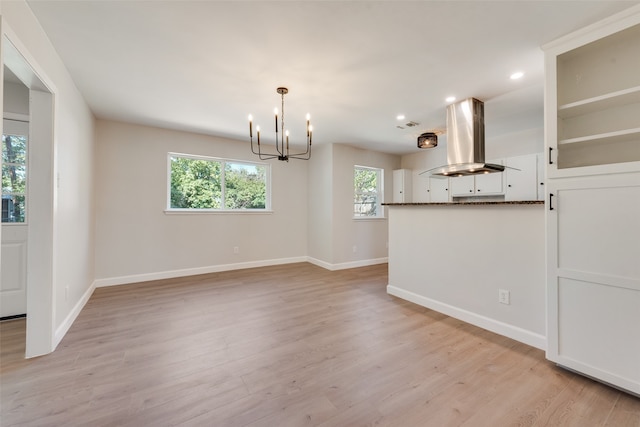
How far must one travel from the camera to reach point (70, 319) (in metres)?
2.50

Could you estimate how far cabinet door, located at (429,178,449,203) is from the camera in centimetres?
498

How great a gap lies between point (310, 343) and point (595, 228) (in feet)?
7.17

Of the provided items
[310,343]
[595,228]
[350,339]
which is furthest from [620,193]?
[310,343]

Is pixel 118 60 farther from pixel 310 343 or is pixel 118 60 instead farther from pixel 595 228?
pixel 595 228

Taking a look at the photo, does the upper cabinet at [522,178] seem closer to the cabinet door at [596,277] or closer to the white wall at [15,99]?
the cabinet door at [596,277]

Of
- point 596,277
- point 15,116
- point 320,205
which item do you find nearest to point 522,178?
point 596,277

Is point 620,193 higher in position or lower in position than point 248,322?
higher

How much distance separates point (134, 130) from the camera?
393cm

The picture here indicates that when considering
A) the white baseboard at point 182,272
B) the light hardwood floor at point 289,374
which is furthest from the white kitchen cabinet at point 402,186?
the light hardwood floor at point 289,374

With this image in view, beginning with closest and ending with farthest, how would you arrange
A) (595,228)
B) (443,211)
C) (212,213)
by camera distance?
1. (595,228)
2. (443,211)
3. (212,213)

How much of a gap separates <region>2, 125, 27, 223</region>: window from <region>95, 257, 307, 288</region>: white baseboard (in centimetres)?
132

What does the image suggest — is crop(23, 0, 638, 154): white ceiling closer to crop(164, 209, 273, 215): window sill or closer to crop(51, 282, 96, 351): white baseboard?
crop(164, 209, 273, 215): window sill

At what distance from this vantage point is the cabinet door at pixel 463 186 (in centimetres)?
459

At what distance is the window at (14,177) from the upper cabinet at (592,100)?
16.0 ft
